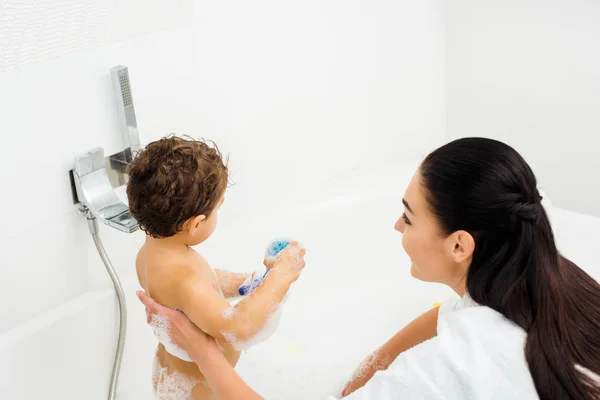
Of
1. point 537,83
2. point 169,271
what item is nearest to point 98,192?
point 169,271

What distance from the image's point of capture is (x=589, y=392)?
1.14m

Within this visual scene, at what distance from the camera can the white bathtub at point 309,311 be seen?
1707 millimetres

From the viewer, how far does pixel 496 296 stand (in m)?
1.22

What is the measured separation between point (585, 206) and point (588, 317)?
57.8 inches

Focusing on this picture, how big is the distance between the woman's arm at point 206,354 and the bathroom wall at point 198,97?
332mm

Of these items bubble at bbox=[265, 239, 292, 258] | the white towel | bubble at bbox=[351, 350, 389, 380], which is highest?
bubble at bbox=[265, 239, 292, 258]

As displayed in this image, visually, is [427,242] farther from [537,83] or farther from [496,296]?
[537,83]

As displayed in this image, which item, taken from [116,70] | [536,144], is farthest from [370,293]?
[116,70]

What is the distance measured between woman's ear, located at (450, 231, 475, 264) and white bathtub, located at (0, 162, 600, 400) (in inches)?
28.6

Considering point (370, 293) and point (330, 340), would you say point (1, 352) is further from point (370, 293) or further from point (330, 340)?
point (370, 293)

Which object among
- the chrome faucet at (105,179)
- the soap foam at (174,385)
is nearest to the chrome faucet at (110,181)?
the chrome faucet at (105,179)

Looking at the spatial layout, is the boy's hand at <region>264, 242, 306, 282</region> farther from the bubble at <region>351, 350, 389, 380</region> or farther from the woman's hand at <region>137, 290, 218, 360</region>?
the bubble at <region>351, 350, 389, 380</region>

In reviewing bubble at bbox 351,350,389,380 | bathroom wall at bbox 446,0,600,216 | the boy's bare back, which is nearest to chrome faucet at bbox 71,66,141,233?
Result: the boy's bare back

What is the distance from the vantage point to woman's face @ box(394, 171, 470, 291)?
4.22 ft
